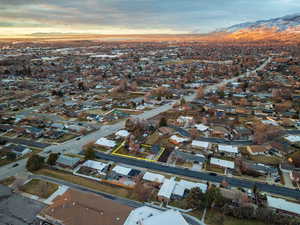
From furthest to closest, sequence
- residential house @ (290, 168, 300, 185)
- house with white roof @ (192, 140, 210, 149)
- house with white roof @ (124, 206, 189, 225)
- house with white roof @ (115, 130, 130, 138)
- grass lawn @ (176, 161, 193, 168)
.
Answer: house with white roof @ (115, 130, 130, 138) → house with white roof @ (192, 140, 210, 149) → grass lawn @ (176, 161, 193, 168) → residential house @ (290, 168, 300, 185) → house with white roof @ (124, 206, 189, 225)

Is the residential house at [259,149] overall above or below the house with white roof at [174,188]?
above

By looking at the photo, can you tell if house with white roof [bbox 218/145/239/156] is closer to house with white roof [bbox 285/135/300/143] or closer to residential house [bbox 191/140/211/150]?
residential house [bbox 191/140/211/150]

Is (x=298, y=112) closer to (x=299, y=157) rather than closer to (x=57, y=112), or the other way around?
(x=299, y=157)

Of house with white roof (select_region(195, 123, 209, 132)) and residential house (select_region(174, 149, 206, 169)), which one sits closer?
residential house (select_region(174, 149, 206, 169))

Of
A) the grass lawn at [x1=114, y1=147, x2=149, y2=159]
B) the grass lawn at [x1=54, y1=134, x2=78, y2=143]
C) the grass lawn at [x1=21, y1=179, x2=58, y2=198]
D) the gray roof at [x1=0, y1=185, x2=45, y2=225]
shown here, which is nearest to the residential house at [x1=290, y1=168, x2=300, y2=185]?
the grass lawn at [x1=114, y1=147, x2=149, y2=159]

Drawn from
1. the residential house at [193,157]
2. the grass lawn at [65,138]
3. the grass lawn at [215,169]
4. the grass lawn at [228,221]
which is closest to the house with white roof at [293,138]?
the grass lawn at [215,169]

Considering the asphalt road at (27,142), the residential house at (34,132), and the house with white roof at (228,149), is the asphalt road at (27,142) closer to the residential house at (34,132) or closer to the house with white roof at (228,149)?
the residential house at (34,132)

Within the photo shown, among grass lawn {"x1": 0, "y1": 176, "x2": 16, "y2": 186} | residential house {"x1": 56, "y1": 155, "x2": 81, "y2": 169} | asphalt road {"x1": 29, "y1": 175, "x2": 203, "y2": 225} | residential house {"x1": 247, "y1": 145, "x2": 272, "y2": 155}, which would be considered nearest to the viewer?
asphalt road {"x1": 29, "y1": 175, "x2": 203, "y2": 225}
